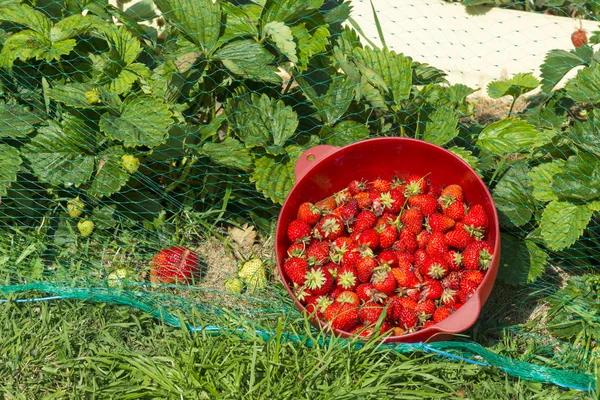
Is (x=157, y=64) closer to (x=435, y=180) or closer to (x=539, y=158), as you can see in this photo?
(x=435, y=180)

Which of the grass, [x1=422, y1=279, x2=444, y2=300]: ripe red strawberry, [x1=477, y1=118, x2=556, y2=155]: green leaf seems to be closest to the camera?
the grass

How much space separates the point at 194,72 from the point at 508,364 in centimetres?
130

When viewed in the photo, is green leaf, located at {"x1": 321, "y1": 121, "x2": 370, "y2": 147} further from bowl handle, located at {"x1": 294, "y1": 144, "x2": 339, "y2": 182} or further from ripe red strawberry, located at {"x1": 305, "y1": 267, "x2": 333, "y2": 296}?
ripe red strawberry, located at {"x1": 305, "y1": 267, "x2": 333, "y2": 296}

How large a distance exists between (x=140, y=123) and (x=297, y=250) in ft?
2.03

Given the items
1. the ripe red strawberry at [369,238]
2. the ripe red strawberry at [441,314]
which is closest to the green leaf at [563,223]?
the ripe red strawberry at [441,314]

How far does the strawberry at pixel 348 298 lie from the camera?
229 cm

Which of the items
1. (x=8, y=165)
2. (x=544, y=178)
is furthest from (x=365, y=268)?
(x=8, y=165)

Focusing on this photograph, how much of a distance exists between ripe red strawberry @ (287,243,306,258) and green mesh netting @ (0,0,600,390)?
0.18 m

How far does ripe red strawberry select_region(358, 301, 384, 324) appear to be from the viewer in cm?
227

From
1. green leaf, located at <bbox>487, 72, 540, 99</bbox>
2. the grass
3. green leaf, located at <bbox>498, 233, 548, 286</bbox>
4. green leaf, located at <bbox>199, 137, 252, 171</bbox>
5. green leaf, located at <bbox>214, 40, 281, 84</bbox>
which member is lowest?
the grass

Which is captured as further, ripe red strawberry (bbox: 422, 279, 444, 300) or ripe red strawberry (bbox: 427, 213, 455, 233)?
ripe red strawberry (bbox: 427, 213, 455, 233)

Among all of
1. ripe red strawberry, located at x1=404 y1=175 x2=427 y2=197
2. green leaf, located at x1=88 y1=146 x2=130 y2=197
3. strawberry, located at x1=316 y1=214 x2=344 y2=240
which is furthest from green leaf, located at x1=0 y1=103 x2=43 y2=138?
ripe red strawberry, located at x1=404 y1=175 x2=427 y2=197

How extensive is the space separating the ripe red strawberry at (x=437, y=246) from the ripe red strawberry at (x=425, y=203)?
88mm

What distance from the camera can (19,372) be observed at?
2.38 metres
